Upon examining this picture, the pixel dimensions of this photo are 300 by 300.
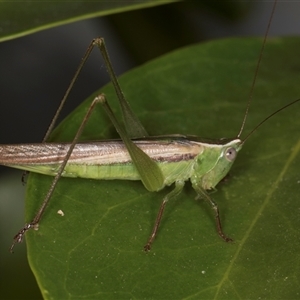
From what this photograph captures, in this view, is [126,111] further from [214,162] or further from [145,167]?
[214,162]

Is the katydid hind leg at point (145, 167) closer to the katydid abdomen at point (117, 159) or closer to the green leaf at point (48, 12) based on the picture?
the katydid abdomen at point (117, 159)

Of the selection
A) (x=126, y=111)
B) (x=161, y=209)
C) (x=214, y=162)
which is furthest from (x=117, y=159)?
(x=214, y=162)

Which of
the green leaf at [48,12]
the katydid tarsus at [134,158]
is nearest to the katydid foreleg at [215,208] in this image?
the katydid tarsus at [134,158]

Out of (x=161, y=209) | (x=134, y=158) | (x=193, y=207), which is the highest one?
(x=134, y=158)

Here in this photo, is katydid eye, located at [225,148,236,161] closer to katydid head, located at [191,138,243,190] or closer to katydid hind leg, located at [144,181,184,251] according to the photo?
katydid head, located at [191,138,243,190]

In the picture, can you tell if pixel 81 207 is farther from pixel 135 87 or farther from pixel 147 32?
pixel 147 32

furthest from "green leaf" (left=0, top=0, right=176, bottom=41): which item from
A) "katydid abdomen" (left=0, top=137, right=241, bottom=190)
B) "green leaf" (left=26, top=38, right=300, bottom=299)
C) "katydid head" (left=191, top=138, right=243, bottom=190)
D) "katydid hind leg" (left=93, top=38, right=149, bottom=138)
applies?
"katydid head" (left=191, top=138, right=243, bottom=190)
